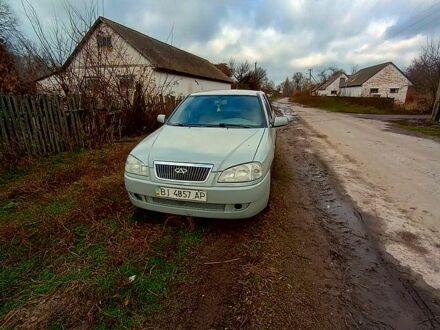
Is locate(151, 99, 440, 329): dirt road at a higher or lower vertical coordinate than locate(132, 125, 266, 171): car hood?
lower

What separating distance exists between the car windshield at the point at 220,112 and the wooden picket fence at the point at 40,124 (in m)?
3.75

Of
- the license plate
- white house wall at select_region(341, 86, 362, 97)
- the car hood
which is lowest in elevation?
the license plate

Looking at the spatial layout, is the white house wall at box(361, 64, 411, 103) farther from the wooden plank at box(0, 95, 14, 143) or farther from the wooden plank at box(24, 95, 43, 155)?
the wooden plank at box(0, 95, 14, 143)

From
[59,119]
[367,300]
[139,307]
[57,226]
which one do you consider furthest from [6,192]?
[367,300]

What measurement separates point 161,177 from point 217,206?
0.68 meters

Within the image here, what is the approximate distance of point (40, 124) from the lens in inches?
242

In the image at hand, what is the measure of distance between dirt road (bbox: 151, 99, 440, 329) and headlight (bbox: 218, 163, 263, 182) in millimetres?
742

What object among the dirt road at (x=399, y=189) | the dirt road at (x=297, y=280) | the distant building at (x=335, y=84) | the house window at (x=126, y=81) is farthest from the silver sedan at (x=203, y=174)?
the distant building at (x=335, y=84)

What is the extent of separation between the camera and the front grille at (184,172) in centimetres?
276

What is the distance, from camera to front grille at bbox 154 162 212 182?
2756 mm

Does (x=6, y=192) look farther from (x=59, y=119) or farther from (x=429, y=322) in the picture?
(x=429, y=322)

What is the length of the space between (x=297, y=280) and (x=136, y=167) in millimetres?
2058

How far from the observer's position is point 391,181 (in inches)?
193

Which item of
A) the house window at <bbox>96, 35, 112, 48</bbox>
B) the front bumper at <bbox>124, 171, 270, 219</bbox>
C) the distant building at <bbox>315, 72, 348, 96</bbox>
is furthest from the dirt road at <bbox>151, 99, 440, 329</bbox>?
the distant building at <bbox>315, 72, 348, 96</bbox>
